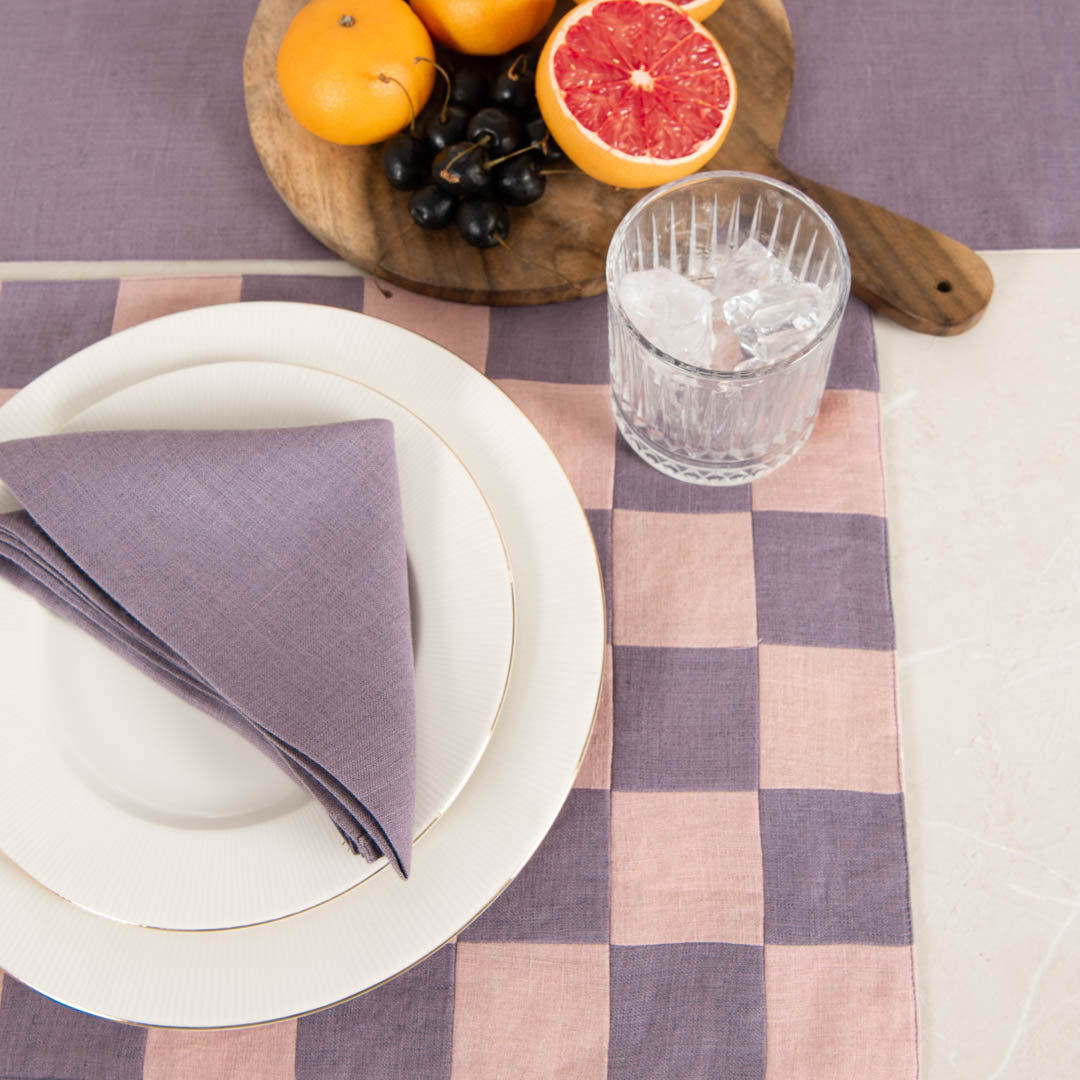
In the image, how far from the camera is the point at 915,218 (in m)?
0.84

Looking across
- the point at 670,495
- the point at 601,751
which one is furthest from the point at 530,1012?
the point at 670,495

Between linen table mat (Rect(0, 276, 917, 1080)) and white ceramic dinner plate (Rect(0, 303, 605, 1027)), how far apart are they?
0.09 m

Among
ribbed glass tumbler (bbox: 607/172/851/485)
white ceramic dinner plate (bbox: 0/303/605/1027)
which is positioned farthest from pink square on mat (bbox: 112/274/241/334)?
ribbed glass tumbler (bbox: 607/172/851/485)

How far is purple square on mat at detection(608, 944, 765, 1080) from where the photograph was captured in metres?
0.64

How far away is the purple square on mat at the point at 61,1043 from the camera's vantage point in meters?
0.64

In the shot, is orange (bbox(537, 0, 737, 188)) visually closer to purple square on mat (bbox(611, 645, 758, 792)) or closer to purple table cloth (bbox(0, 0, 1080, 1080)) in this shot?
purple table cloth (bbox(0, 0, 1080, 1080))

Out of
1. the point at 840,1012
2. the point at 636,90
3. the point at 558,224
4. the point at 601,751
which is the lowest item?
the point at 840,1012

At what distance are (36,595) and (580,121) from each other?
0.53 m

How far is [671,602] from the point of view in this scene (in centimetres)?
72

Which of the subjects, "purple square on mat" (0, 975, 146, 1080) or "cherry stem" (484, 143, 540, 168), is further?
"cherry stem" (484, 143, 540, 168)

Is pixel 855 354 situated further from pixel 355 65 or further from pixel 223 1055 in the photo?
pixel 223 1055

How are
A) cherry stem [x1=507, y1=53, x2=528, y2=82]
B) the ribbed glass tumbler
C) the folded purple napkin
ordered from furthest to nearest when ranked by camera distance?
cherry stem [x1=507, y1=53, x2=528, y2=82], the ribbed glass tumbler, the folded purple napkin

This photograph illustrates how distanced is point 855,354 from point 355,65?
47 centimetres

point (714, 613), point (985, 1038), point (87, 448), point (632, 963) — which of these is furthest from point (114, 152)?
point (985, 1038)
